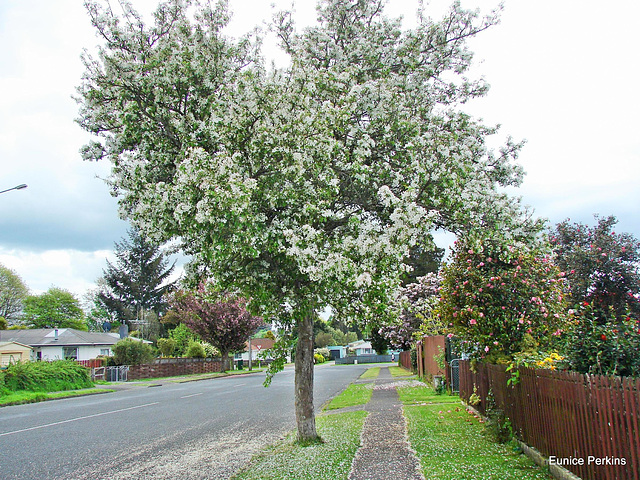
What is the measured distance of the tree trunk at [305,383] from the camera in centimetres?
927

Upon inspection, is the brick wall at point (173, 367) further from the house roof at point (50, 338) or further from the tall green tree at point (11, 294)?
the tall green tree at point (11, 294)

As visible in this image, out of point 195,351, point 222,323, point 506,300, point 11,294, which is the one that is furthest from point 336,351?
point 506,300

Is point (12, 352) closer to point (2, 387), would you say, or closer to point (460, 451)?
point (2, 387)

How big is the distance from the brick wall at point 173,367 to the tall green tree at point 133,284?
22.2 meters

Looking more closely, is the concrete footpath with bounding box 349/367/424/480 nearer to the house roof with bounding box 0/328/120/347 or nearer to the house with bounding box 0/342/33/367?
the house with bounding box 0/342/33/367

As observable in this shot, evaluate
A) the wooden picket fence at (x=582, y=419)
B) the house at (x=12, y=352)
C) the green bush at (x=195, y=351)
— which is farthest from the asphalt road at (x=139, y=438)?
the green bush at (x=195, y=351)

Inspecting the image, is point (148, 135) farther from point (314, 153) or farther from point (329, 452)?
point (329, 452)

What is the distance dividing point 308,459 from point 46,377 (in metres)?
22.7

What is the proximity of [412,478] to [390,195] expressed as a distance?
4057 millimetres

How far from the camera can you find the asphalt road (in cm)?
804

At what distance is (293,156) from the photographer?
7.80m

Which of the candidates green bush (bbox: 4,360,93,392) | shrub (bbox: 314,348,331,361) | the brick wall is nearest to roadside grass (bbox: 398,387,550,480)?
green bush (bbox: 4,360,93,392)

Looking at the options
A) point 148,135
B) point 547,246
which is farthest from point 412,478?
point 148,135

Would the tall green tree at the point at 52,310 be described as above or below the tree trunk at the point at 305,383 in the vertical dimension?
above
